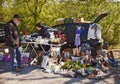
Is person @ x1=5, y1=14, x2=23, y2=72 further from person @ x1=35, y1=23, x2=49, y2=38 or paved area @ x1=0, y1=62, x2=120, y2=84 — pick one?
person @ x1=35, y1=23, x2=49, y2=38

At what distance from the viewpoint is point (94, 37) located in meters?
12.1

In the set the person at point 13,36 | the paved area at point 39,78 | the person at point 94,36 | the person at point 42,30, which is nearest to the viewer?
the paved area at point 39,78

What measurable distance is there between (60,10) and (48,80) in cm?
1278

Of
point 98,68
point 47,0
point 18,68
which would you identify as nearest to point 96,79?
point 98,68

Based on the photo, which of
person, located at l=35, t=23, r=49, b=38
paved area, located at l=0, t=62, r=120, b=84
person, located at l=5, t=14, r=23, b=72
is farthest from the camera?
person, located at l=35, t=23, r=49, b=38

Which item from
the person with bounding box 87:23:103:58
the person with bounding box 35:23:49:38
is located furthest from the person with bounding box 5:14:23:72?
the person with bounding box 87:23:103:58

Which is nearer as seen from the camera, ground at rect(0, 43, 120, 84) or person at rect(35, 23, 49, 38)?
ground at rect(0, 43, 120, 84)

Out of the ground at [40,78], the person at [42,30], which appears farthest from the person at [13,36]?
→ the person at [42,30]

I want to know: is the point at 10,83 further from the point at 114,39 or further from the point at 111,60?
the point at 114,39

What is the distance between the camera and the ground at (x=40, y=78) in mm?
8709

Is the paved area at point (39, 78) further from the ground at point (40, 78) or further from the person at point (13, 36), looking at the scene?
the person at point (13, 36)

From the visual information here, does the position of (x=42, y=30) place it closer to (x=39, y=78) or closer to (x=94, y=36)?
(x=94, y=36)

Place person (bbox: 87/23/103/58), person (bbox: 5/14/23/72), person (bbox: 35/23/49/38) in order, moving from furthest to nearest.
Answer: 1. person (bbox: 87/23/103/58)
2. person (bbox: 35/23/49/38)
3. person (bbox: 5/14/23/72)

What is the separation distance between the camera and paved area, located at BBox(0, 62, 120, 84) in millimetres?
8703
